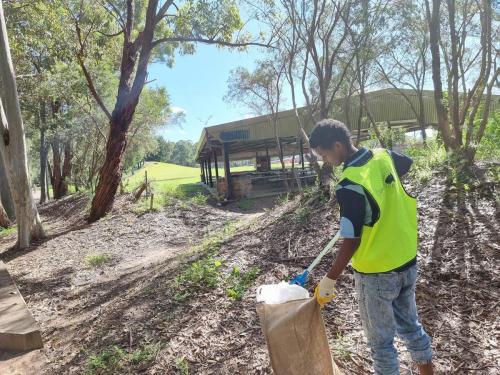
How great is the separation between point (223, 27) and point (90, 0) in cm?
440

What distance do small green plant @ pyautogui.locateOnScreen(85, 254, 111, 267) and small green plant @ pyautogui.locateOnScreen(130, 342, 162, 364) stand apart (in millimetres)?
4365

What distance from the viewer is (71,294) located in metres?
5.86

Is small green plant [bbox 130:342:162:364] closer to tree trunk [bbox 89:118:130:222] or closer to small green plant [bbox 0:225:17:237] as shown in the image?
tree trunk [bbox 89:118:130:222]

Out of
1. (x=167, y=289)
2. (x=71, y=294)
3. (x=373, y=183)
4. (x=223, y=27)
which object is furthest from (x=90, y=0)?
(x=373, y=183)

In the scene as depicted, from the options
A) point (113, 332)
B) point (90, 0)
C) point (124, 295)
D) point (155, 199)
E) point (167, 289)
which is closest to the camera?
point (113, 332)

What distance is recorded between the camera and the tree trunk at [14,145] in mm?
8531

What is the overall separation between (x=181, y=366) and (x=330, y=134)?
2.23m

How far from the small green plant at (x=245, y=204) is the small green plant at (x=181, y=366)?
13.6 metres

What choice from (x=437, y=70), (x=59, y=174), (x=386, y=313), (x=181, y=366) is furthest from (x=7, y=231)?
(x=386, y=313)

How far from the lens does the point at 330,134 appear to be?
2.32 meters

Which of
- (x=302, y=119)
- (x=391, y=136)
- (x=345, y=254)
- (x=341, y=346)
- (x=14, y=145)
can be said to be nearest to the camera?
(x=345, y=254)

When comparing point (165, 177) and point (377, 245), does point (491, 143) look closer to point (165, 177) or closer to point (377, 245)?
point (377, 245)

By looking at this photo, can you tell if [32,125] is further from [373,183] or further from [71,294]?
[373,183]

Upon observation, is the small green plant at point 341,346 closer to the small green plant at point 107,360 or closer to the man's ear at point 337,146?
the man's ear at point 337,146
